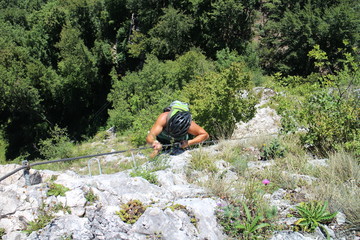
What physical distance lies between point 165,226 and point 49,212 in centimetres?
113

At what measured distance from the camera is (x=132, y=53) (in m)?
24.2

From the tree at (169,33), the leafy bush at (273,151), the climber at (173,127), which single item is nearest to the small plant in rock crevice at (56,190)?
the climber at (173,127)

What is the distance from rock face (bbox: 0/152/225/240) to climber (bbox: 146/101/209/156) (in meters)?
1.85

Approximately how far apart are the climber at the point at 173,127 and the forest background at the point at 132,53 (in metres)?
7.16

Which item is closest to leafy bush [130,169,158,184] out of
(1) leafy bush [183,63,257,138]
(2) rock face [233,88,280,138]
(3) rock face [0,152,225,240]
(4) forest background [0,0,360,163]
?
(3) rock face [0,152,225,240]

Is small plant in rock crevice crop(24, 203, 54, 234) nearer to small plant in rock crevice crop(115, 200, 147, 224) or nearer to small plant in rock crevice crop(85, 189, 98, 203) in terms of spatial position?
small plant in rock crevice crop(85, 189, 98, 203)

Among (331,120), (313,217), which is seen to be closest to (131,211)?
(313,217)

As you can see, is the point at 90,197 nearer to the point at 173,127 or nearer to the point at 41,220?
the point at 41,220

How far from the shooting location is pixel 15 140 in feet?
75.8

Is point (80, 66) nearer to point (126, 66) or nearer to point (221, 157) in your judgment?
point (126, 66)

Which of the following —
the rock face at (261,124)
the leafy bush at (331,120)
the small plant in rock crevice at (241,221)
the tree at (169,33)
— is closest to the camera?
the small plant in rock crevice at (241,221)

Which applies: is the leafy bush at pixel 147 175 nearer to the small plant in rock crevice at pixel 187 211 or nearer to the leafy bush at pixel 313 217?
the small plant in rock crevice at pixel 187 211

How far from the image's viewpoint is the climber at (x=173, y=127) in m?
5.27

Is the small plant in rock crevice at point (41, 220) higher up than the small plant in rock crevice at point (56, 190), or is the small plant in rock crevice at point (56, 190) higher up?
the small plant in rock crevice at point (56, 190)
